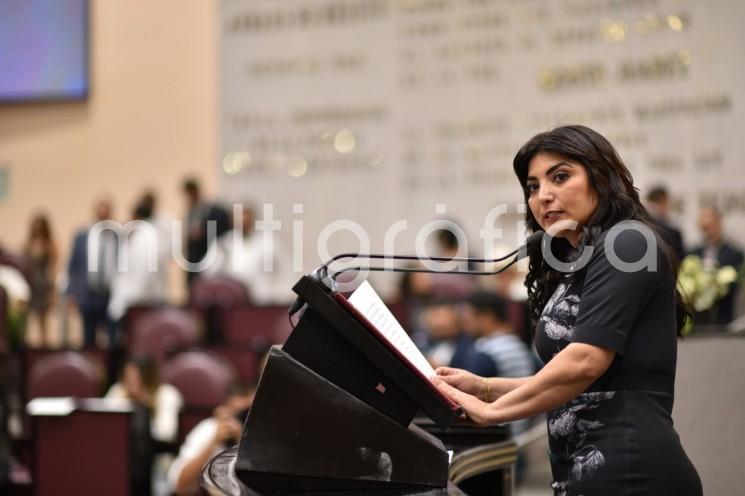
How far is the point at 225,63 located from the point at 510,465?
9752 mm

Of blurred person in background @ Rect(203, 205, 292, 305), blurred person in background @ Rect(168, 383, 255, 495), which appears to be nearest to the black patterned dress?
blurred person in background @ Rect(168, 383, 255, 495)

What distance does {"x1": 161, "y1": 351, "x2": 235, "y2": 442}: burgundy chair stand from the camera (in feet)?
18.6

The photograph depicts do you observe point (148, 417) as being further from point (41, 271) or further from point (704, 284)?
point (41, 271)

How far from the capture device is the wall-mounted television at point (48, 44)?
12484 mm

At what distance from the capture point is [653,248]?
1947 millimetres

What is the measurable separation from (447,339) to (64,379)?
2.31 m

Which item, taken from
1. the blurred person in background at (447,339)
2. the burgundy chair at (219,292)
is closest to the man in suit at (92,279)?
the burgundy chair at (219,292)

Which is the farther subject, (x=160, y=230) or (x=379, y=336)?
(x=160, y=230)

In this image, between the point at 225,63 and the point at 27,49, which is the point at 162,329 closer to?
the point at 225,63

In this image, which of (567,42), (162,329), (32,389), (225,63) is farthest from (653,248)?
(225,63)

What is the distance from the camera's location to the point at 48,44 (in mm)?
12508

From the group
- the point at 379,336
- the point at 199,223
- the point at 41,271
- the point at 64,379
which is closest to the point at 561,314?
the point at 379,336

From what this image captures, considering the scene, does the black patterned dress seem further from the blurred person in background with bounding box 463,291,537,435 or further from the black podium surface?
the blurred person in background with bounding box 463,291,537,435

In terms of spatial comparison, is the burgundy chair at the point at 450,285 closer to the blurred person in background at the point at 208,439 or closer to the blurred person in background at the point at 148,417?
the blurred person in background at the point at 148,417
